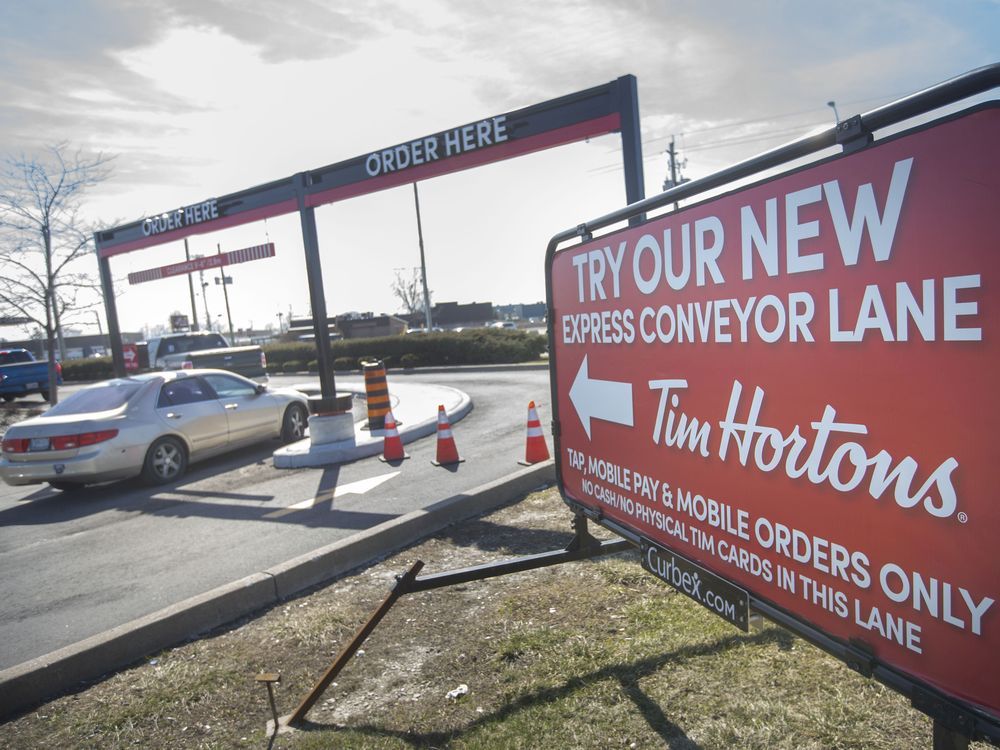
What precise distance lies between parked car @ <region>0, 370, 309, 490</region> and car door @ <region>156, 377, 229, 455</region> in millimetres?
12

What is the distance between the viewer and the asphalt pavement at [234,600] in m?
3.61

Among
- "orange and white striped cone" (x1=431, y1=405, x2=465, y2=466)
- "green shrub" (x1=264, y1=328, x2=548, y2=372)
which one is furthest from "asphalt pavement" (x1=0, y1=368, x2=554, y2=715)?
"green shrub" (x1=264, y1=328, x2=548, y2=372)

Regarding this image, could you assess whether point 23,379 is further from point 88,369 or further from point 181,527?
point 181,527

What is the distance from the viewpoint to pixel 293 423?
37.1ft

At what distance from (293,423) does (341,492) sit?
13.5ft

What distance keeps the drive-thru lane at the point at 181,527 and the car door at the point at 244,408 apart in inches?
19.7

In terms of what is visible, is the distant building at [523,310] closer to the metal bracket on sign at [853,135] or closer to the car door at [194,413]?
the car door at [194,413]

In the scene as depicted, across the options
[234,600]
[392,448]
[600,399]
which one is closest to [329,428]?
[392,448]

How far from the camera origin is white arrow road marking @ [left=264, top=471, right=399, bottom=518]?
23.1 feet

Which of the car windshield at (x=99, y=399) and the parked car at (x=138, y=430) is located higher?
the car windshield at (x=99, y=399)

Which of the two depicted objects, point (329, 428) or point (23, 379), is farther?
point (23, 379)

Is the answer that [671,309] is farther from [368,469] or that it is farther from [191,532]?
[368,469]

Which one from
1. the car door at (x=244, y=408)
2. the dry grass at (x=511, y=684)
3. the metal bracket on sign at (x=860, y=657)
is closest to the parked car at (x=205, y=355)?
the car door at (x=244, y=408)

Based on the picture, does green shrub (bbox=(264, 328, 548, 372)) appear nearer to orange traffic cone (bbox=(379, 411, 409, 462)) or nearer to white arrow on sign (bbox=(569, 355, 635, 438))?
orange traffic cone (bbox=(379, 411, 409, 462))
